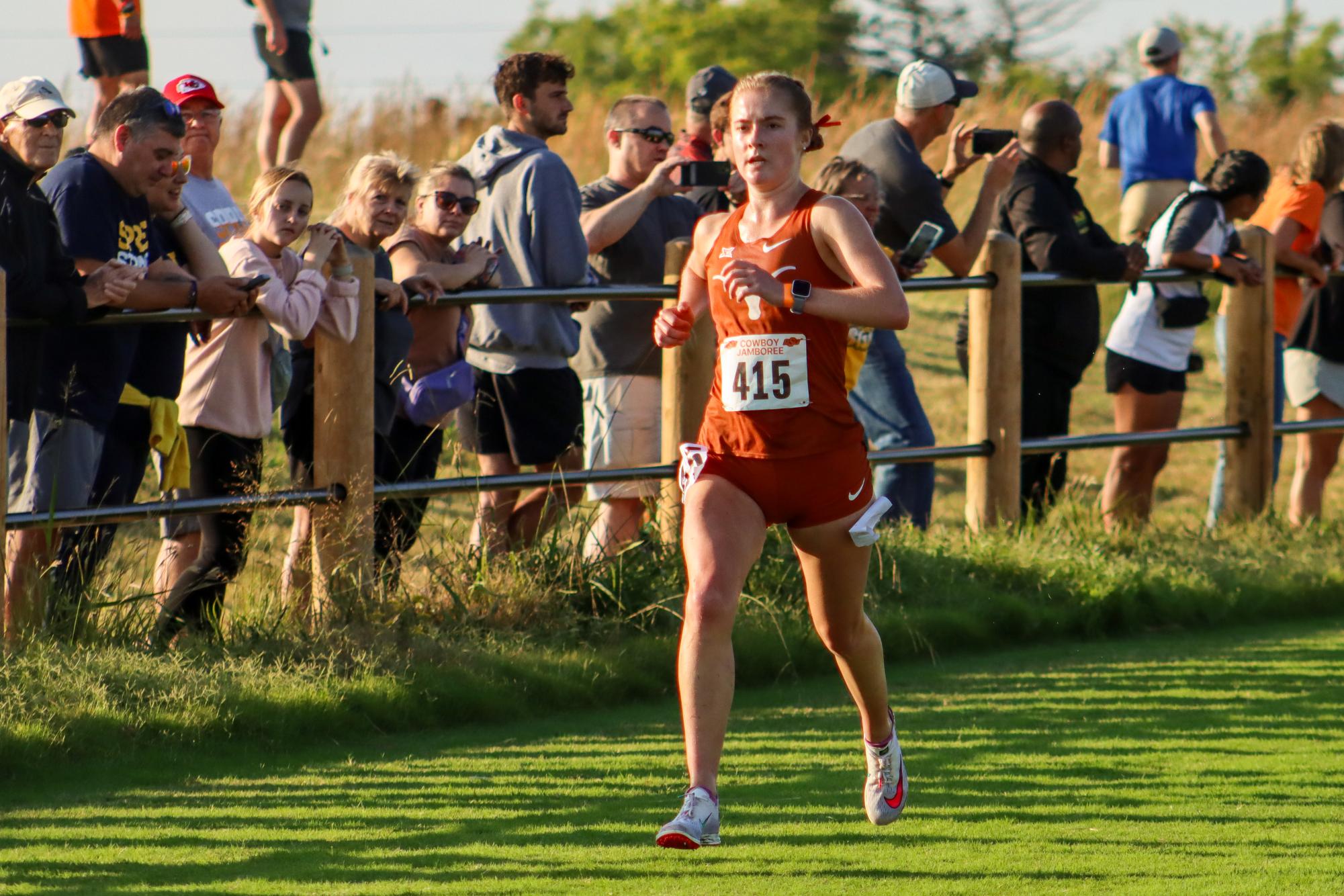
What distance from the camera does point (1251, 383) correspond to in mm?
9789

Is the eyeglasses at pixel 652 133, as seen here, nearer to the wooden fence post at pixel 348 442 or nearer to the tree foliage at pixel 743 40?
the wooden fence post at pixel 348 442

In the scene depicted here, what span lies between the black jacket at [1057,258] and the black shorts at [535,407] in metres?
2.42

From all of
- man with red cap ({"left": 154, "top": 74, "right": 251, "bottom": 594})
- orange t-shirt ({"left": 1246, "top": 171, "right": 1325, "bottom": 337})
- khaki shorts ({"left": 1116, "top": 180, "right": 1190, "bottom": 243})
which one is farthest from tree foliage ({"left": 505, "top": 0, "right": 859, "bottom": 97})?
man with red cap ({"left": 154, "top": 74, "right": 251, "bottom": 594})

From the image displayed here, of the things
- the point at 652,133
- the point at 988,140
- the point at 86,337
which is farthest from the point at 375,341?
the point at 988,140

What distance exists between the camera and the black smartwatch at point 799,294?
185 inches

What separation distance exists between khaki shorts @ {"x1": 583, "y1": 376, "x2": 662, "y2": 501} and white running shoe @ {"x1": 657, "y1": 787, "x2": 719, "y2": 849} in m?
3.53

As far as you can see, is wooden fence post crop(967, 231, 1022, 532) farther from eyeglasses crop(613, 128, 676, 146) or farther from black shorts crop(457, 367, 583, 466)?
black shorts crop(457, 367, 583, 466)

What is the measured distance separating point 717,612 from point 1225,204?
5.85m

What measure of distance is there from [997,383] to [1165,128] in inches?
203

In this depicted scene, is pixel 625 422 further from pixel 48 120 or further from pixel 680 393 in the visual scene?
pixel 48 120

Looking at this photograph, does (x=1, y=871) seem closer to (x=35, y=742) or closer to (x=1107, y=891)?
(x=35, y=742)

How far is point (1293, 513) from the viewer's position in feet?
33.3

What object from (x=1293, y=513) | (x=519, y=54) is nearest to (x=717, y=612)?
(x=519, y=54)

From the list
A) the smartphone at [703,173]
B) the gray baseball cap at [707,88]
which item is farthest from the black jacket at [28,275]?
the gray baseball cap at [707,88]
